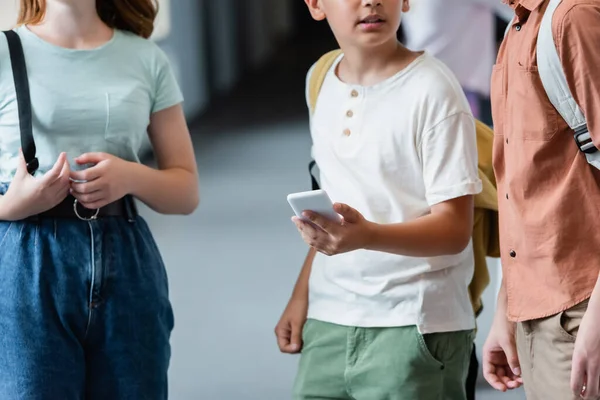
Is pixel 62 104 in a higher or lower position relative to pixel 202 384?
higher

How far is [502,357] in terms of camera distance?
1.85 m

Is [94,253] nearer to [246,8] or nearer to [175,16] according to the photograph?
[175,16]

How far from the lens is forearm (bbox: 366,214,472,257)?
1773 mm

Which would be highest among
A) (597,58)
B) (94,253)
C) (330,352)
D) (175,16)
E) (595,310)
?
(175,16)

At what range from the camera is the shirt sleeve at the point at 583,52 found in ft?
4.59

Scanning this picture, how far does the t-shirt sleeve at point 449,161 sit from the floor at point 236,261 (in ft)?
5.90

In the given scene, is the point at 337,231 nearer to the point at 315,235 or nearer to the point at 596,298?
the point at 315,235

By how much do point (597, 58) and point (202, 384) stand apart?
271 centimetres

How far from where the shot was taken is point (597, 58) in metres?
1.40

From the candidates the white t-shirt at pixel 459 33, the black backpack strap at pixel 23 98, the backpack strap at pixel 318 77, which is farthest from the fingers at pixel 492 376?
the white t-shirt at pixel 459 33

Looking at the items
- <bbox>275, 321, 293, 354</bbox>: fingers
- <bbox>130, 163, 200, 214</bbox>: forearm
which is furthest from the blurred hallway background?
<bbox>130, 163, 200, 214</bbox>: forearm

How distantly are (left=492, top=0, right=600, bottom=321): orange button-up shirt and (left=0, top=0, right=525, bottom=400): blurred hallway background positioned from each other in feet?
6.67

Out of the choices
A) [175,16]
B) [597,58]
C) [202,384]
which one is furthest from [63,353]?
[175,16]

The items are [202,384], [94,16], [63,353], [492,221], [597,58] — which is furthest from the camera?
[202,384]
